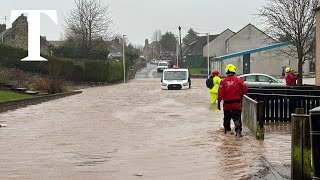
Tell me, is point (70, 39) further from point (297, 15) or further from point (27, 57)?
point (297, 15)

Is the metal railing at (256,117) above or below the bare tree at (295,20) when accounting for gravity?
below

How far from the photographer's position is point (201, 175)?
873cm

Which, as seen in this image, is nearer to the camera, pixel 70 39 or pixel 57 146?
pixel 57 146

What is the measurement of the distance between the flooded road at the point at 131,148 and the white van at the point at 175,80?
2283 centimetres

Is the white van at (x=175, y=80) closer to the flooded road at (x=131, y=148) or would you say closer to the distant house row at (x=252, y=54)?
the distant house row at (x=252, y=54)

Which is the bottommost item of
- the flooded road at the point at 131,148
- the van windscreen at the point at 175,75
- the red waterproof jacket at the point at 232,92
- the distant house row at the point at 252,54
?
the flooded road at the point at 131,148

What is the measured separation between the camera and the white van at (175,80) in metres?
42.0

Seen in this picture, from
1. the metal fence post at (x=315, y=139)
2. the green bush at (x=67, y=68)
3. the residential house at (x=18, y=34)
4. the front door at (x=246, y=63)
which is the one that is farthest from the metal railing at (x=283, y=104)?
the front door at (x=246, y=63)

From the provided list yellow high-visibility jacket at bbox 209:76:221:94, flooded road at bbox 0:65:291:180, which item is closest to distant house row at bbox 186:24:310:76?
yellow high-visibility jacket at bbox 209:76:221:94

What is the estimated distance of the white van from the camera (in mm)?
42000

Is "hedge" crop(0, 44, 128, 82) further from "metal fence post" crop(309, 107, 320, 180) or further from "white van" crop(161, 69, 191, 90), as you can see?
"metal fence post" crop(309, 107, 320, 180)

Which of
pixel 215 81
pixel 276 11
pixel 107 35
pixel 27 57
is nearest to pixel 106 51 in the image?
pixel 107 35

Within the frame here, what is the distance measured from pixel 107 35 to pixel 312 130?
60.8m

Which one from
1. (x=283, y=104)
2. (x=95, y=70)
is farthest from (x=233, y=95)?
(x=95, y=70)
